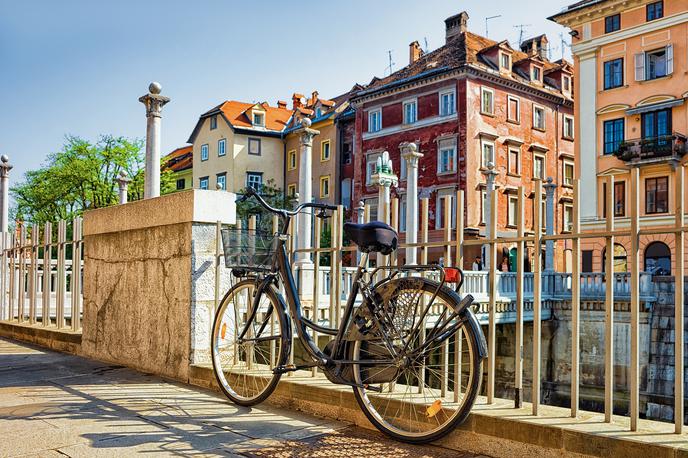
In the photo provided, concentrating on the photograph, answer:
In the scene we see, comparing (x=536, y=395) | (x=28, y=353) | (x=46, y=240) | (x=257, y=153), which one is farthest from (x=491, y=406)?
(x=257, y=153)

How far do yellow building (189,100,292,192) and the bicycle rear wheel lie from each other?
154 feet

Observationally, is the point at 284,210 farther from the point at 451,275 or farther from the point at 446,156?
the point at 446,156

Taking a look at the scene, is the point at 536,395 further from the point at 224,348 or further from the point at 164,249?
the point at 164,249

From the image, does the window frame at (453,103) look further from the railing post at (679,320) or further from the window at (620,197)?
the railing post at (679,320)

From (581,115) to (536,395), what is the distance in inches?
1314

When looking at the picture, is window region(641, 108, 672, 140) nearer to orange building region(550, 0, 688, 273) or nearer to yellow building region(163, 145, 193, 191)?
orange building region(550, 0, 688, 273)

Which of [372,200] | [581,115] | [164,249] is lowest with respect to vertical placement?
[164,249]

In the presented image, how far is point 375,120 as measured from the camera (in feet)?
141

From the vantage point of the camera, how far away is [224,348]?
548 centimetres

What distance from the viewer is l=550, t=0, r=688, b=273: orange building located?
31.2m

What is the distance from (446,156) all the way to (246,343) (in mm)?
34415

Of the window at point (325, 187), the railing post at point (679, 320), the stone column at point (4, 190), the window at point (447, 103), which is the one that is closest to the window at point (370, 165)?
the window at point (325, 187)

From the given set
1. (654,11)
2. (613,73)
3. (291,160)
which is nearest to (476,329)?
(654,11)

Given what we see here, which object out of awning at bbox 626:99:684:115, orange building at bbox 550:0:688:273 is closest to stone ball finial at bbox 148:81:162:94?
orange building at bbox 550:0:688:273
